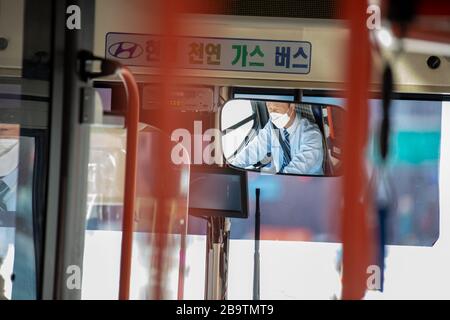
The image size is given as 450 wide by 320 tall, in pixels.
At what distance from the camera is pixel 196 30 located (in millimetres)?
2496

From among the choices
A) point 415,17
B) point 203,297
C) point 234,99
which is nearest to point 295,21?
point 234,99

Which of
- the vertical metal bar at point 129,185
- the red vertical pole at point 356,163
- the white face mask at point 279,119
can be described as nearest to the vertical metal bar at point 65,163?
the vertical metal bar at point 129,185

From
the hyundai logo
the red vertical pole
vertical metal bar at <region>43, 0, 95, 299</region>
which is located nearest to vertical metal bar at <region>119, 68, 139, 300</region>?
vertical metal bar at <region>43, 0, 95, 299</region>

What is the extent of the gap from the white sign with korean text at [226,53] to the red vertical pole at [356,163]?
67cm

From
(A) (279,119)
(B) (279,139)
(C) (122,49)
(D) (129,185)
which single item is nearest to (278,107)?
(A) (279,119)

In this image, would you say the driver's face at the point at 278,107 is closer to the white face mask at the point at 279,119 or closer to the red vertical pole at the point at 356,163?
the white face mask at the point at 279,119

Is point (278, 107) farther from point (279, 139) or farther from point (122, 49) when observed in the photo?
point (122, 49)

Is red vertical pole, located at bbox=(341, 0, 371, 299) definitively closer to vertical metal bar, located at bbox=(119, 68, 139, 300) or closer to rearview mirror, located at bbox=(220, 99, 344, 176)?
vertical metal bar, located at bbox=(119, 68, 139, 300)

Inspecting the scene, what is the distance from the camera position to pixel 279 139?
10.2 feet

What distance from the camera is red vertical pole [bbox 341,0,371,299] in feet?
6.33

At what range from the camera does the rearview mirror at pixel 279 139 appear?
311cm

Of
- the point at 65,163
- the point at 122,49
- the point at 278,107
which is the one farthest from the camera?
the point at 278,107

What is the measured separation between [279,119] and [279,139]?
0.11 metres

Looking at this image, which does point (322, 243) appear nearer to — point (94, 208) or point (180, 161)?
point (180, 161)
